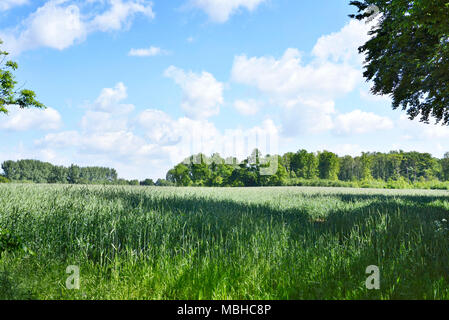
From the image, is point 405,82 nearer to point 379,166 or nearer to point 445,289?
point 445,289

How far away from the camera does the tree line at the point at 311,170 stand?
2347 inches

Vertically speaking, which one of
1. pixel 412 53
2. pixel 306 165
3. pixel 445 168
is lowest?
pixel 445 168

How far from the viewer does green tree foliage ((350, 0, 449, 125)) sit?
264 inches

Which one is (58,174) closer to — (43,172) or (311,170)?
(43,172)

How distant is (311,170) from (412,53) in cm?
6383

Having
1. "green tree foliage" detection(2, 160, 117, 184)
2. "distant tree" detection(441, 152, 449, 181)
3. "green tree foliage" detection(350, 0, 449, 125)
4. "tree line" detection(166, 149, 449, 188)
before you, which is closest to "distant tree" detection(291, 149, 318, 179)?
"tree line" detection(166, 149, 449, 188)

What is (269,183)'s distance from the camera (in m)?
59.2

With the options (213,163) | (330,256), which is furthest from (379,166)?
(330,256)

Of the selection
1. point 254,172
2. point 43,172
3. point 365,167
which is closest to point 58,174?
point 43,172

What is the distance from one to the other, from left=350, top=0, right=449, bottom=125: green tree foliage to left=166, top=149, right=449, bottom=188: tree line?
4212 cm

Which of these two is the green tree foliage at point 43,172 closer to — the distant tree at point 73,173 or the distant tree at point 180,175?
the distant tree at point 73,173

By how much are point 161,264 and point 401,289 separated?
11.1ft

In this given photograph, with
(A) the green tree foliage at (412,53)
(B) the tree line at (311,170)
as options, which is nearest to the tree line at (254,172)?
(B) the tree line at (311,170)

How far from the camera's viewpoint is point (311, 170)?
72.1 meters
